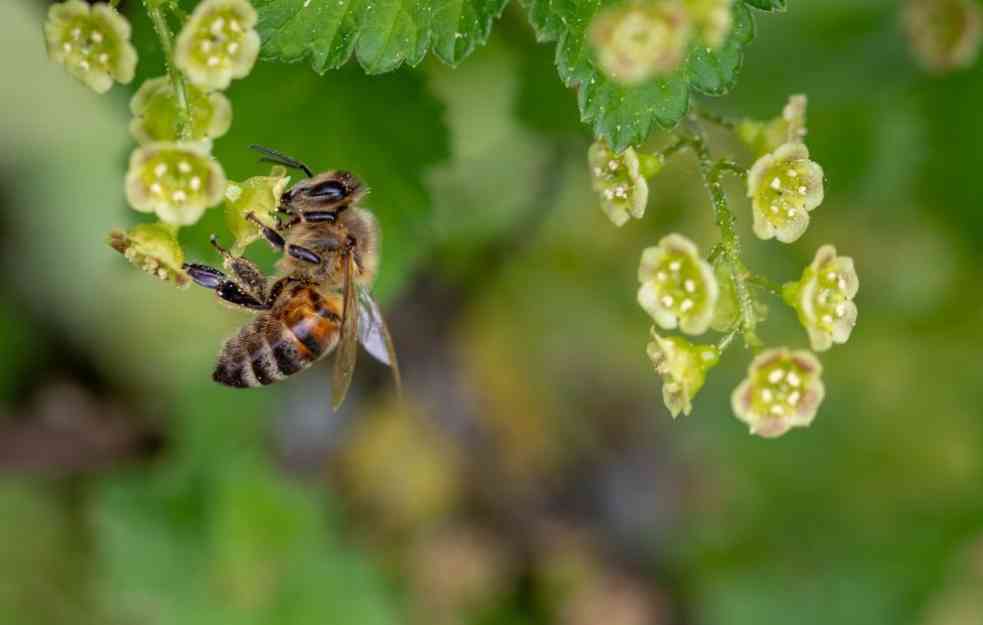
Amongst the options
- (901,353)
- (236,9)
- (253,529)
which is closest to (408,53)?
(236,9)

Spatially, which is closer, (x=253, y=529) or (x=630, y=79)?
(x=630, y=79)

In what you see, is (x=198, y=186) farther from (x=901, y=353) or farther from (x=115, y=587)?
(x=901, y=353)

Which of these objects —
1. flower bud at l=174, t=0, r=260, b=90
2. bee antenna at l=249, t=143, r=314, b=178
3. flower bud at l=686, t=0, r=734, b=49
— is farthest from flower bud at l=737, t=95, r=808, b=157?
flower bud at l=174, t=0, r=260, b=90

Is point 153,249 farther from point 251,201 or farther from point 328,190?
point 328,190

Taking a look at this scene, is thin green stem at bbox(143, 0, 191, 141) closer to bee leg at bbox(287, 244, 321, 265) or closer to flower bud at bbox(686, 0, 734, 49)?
bee leg at bbox(287, 244, 321, 265)

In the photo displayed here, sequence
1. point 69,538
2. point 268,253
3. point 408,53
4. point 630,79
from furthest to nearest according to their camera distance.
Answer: point 69,538
point 268,253
point 408,53
point 630,79

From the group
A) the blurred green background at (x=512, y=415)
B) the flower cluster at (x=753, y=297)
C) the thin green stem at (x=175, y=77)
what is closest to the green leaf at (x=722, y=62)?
the flower cluster at (x=753, y=297)
